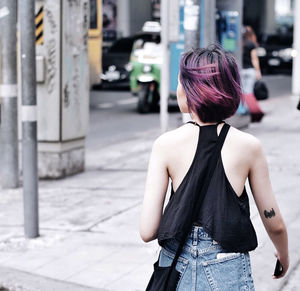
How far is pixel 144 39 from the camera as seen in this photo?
19.5 m

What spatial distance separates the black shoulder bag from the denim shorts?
0.02m

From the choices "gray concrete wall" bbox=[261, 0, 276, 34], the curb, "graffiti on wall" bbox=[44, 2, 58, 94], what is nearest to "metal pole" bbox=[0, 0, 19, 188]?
"graffiti on wall" bbox=[44, 2, 58, 94]

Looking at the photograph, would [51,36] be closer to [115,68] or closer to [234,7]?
A: [234,7]

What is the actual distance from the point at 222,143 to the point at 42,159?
6627mm

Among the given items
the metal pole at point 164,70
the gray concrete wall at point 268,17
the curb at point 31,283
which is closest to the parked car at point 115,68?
the metal pole at point 164,70

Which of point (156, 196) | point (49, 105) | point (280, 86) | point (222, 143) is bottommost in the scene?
point (280, 86)

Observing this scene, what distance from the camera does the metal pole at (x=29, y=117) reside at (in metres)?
6.54

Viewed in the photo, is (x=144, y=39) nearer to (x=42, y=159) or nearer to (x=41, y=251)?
(x=42, y=159)

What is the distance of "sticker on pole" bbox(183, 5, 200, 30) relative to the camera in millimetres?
6613

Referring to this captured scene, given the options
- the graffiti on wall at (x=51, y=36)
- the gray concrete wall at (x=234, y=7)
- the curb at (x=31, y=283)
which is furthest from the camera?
the gray concrete wall at (x=234, y=7)

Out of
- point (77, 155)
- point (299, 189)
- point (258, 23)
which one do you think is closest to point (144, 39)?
point (77, 155)

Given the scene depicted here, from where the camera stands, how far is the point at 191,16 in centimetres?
665

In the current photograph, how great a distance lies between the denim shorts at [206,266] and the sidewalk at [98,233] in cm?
56

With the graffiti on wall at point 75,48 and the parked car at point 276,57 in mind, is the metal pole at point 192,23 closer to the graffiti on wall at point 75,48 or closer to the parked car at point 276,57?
the graffiti on wall at point 75,48
